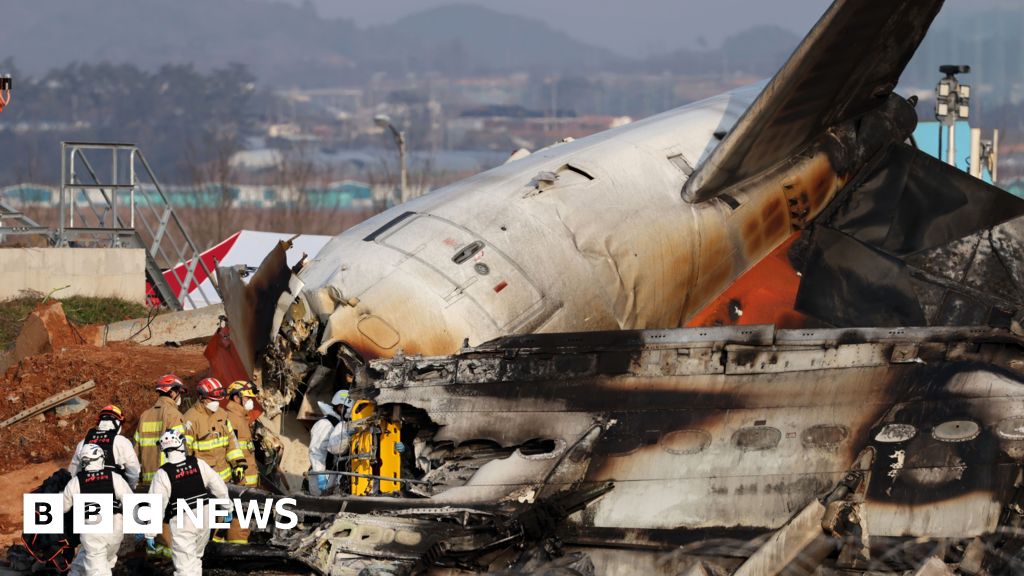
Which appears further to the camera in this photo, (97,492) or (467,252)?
(467,252)

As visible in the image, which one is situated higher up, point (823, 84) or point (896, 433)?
point (823, 84)

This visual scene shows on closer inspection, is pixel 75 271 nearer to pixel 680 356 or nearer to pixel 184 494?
pixel 184 494

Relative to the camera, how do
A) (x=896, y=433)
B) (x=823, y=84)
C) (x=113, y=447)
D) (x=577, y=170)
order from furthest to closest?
(x=823, y=84)
(x=577, y=170)
(x=113, y=447)
(x=896, y=433)

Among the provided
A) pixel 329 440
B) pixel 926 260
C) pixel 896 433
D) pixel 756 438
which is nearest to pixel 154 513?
pixel 329 440

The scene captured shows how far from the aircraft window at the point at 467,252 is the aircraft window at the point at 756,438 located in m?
4.11

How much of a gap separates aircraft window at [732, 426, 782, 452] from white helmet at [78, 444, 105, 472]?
19.5 ft

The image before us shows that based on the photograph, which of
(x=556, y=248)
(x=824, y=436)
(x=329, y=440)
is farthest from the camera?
(x=556, y=248)

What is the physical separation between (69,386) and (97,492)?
848 cm

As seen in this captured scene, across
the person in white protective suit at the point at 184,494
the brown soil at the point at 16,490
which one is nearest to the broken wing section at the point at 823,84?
the person in white protective suit at the point at 184,494

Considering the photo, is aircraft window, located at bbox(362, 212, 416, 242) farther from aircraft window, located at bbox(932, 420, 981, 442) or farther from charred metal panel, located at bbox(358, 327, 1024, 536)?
aircraft window, located at bbox(932, 420, 981, 442)

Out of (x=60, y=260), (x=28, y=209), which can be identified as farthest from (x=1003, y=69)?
(x=60, y=260)

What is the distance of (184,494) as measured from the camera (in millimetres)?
12539

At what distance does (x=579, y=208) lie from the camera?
16.3 meters

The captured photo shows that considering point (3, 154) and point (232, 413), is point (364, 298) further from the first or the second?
point (3, 154)
